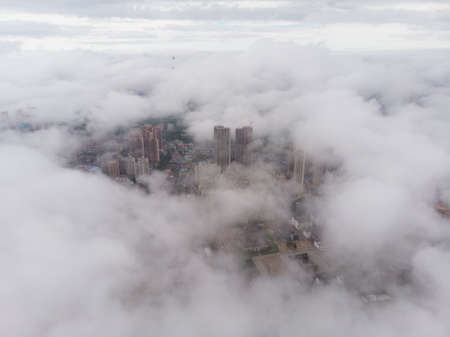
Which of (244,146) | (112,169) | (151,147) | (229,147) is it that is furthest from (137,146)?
(244,146)

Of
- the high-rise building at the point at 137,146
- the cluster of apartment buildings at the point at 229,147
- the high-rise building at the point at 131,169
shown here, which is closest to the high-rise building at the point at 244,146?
the cluster of apartment buildings at the point at 229,147

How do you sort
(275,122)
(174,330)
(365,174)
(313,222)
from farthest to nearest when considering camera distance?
(275,122)
(313,222)
(365,174)
(174,330)

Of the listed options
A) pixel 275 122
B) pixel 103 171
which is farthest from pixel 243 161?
pixel 103 171

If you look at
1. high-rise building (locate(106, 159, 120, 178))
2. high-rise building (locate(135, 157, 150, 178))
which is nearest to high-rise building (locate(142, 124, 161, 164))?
high-rise building (locate(135, 157, 150, 178))

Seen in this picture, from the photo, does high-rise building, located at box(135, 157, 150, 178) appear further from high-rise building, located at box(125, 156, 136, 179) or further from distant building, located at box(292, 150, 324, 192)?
distant building, located at box(292, 150, 324, 192)

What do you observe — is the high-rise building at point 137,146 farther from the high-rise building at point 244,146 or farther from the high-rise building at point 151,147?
the high-rise building at point 244,146

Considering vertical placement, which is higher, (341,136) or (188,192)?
(341,136)

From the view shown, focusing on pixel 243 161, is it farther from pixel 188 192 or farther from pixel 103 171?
pixel 103 171
